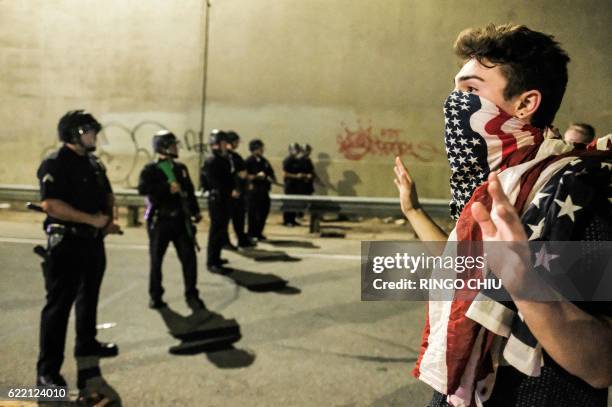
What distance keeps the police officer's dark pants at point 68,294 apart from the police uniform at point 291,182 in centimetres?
809

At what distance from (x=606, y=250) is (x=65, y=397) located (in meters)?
3.65

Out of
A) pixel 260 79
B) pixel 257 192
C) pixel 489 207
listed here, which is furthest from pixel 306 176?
pixel 489 207

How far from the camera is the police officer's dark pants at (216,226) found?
7449 millimetres

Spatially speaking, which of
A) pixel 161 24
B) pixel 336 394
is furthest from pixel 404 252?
pixel 161 24

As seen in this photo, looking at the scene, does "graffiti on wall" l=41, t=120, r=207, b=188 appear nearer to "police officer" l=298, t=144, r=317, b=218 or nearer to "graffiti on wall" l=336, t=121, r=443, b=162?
"police officer" l=298, t=144, r=317, b=218

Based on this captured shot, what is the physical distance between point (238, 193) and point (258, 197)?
127 centimetres

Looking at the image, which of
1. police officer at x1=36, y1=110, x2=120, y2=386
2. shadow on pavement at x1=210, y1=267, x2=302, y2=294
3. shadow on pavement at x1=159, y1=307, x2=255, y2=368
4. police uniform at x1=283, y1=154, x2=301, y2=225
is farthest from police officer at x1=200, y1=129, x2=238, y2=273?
police uniform at x1=283, y1=154, x2=301, y2=225

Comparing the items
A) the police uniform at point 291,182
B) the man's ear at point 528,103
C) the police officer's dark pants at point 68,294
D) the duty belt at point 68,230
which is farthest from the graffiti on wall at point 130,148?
the man's ear at point 528,103

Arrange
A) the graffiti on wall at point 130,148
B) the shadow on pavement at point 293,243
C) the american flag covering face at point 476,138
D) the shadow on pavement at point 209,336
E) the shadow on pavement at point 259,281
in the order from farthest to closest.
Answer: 1. the graffiti on wall at point 130,148
2. the shadow on pavement at point 293,243
3. the shadow on pavement at point 259,281
4. the shadow on pavement at point 209,336
5. the american flag covering face at point 476,138

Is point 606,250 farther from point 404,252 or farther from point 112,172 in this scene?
point 112,172

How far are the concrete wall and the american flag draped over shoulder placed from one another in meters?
13.2

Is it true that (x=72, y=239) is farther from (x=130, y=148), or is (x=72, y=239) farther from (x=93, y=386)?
(x=130, y=148)

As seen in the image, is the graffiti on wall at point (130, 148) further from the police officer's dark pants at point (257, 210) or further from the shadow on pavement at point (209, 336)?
the shadow on pavement at point (209, 336)

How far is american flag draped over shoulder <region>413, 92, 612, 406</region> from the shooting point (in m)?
1.13
